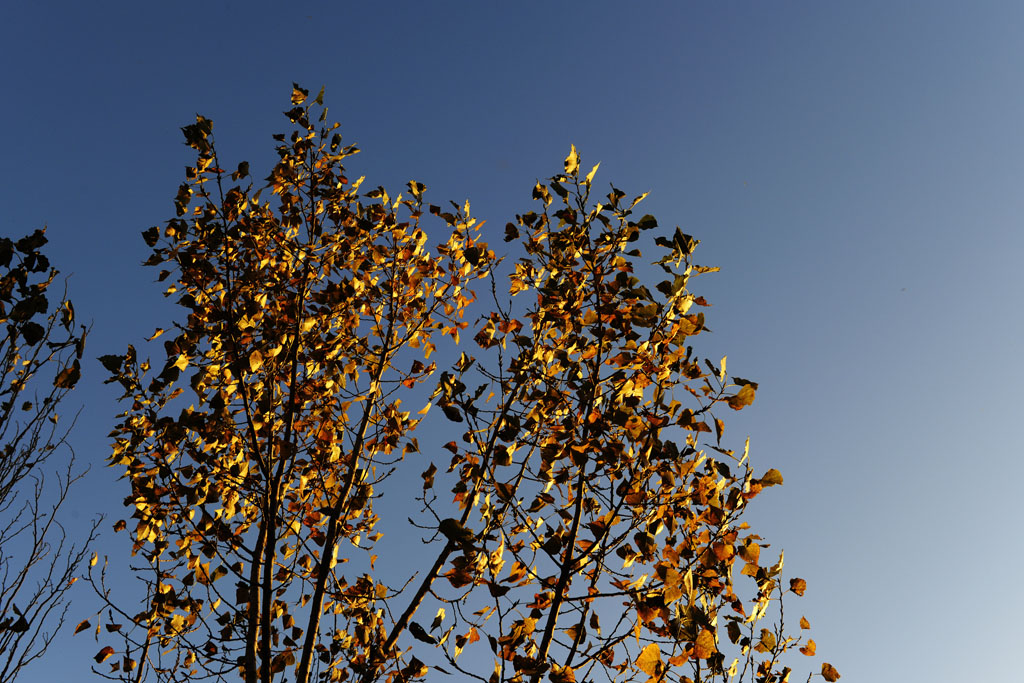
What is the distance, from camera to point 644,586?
2840 millimetres

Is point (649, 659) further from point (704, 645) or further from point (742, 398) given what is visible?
point (742, 398)

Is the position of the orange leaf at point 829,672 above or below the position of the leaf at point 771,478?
below

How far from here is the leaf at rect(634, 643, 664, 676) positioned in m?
2.60

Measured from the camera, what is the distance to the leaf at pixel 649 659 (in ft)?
8.52

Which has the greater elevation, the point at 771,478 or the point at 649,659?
the point at 771,478

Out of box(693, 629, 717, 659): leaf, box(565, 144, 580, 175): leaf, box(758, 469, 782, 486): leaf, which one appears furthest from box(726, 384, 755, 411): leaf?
box(565, 144, 580, 175): leaf

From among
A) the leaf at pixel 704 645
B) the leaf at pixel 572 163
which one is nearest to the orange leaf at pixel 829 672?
the leaf at pixel 704 645

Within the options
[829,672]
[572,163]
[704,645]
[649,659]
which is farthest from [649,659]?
[572,163]

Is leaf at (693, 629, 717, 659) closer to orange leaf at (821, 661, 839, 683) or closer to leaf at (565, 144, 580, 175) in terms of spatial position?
orange leaf at (821, 661, 839, 683)

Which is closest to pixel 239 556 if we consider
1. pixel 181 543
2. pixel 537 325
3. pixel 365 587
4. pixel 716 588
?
pixel 181 543

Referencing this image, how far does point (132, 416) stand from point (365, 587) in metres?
1.55

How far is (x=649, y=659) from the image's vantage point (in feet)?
8.55

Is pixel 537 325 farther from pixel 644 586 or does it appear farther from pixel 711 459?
pixel 644 586

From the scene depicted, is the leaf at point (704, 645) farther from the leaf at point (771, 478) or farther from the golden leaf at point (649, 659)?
the leaf at point (771, 478)
